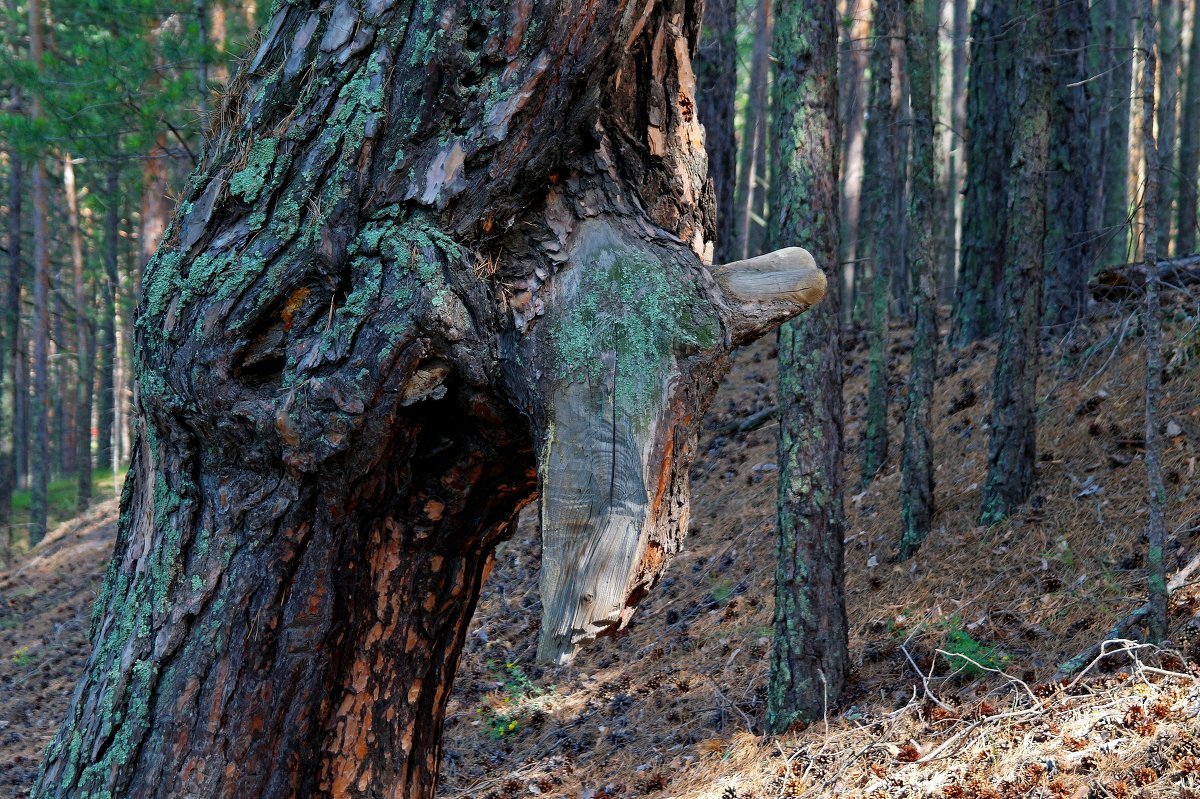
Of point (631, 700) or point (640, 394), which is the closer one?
point (640, 394)

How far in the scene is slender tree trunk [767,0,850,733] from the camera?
5.43m

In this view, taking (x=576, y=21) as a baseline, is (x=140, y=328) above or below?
below

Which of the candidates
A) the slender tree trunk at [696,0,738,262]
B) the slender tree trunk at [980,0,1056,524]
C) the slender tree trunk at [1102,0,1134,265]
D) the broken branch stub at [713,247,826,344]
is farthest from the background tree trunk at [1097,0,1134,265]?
the broken branch stub at [713,247,826,344]

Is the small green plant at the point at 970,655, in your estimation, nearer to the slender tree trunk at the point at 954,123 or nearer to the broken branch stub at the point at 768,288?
the broken branch stub at the point at 768,288

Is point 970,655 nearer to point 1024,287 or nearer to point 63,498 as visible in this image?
point 1024,287

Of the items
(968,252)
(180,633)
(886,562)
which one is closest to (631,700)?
(886,562)

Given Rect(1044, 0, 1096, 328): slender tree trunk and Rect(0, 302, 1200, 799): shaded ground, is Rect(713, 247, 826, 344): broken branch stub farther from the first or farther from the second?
Rect(1044, 0, 1096, 328): slender tree trunk

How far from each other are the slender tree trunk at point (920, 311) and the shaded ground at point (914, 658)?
32cm

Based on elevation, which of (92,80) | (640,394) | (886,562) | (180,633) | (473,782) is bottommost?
(473,782)

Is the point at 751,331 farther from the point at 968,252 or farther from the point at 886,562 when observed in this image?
the point at 968,252

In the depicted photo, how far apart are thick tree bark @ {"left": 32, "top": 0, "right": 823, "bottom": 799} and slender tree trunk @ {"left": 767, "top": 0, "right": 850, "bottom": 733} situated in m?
3.04

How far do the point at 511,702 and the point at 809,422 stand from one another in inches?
141

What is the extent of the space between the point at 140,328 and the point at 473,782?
480 cm

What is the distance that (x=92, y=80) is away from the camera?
35.6 ft
